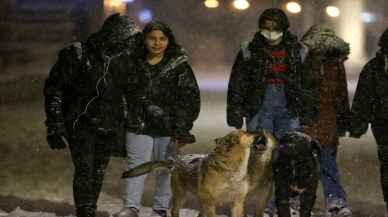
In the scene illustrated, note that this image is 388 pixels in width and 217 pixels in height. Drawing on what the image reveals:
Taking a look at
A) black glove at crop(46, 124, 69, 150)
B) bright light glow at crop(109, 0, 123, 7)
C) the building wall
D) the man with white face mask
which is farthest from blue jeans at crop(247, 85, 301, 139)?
the building wall

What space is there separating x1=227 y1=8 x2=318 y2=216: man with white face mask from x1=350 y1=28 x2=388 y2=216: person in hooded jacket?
0.43m

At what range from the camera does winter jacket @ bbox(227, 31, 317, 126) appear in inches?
283

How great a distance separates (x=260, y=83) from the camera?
7.19 m

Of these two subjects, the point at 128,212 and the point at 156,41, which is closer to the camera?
the point at 156,41

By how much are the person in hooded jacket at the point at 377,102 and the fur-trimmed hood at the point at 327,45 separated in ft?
1.27

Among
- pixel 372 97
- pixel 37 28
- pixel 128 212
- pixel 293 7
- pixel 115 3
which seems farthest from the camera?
pixel 293 7

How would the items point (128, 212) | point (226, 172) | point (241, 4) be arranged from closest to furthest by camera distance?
point (226, 172) → point (128, 212) → point (241, 4)

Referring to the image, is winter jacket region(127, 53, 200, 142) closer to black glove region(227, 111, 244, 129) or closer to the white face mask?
black glove region(227, 111, 244, 129)

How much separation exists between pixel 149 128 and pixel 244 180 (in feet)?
3.67

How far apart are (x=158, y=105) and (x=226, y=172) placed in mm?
1113

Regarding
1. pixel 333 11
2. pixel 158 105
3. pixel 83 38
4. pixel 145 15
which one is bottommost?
pixel 158 105

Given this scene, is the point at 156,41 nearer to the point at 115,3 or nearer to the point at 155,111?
the point at 155,111

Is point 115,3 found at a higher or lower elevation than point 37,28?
higher

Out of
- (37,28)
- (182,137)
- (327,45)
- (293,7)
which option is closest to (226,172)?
(182,137)
